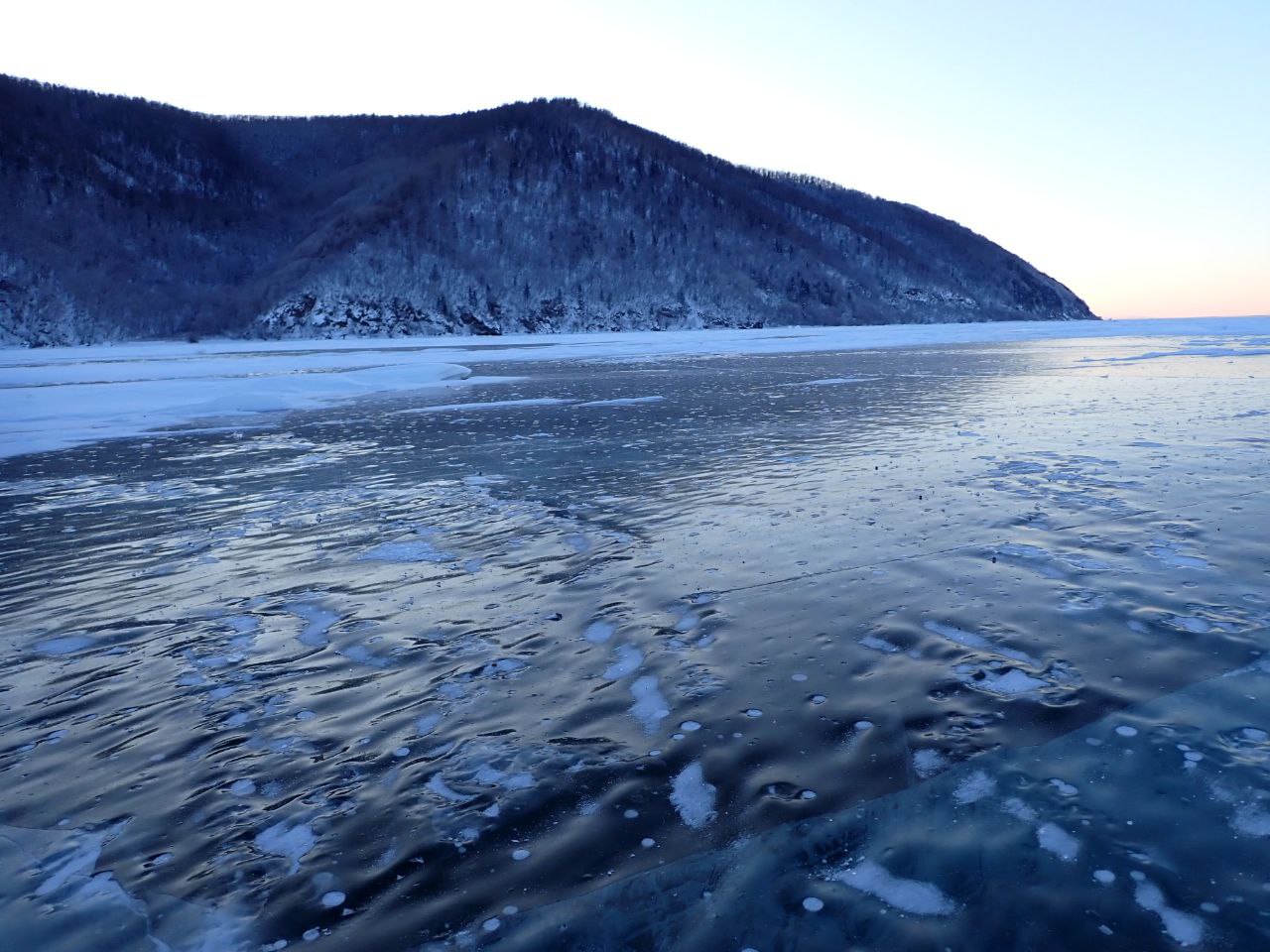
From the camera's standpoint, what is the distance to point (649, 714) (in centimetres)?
503

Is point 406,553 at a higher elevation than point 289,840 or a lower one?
higher

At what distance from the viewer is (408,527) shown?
31.1ft

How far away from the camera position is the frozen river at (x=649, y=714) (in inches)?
136

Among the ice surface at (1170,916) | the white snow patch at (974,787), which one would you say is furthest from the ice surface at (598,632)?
the ice surface at (1170,916)

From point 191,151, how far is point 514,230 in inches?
3828

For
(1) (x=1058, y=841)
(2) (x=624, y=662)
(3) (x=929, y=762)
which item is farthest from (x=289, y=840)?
(1) (x=1058, y=841)

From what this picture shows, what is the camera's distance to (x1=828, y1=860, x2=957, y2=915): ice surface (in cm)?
339

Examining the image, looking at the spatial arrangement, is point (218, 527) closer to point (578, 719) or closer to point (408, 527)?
point (408, 527)

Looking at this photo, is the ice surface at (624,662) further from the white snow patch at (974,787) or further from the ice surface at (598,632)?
the white snow patch at (974,787)

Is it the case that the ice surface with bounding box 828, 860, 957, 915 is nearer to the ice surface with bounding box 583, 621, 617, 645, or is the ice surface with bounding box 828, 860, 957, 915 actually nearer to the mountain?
the ice surface with bounding box 583, 621, 617, 645

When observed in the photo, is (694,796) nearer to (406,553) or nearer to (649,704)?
(649,704)

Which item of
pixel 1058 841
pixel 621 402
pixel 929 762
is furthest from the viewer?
pixel 621 402

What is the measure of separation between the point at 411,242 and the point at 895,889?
154335 millimetres

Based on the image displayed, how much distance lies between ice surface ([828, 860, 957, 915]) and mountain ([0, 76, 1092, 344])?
134m
